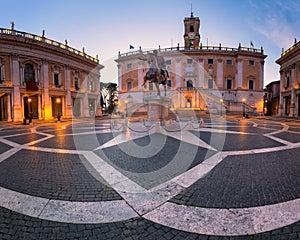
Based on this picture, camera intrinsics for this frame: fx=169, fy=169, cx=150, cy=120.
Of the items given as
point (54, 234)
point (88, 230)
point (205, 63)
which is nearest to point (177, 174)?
point (88, 230)

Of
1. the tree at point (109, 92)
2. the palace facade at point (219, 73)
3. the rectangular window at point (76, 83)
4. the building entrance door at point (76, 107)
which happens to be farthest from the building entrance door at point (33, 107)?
the tree at point (109, 92)

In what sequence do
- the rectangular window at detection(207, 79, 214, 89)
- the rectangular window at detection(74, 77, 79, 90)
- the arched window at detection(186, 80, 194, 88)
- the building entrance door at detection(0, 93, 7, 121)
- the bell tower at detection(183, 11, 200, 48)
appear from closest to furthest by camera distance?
the building entrance door at detection(0, 93, 7, 121), the rectangular window at detection(74, 77, 79, 90), the rectangular window at detection(207, 79, 214, 89), the arched window at detection(186, 80, 194, 88), the bell tower at detection(183, 11, 200, 48)

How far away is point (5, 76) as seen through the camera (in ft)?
77.8

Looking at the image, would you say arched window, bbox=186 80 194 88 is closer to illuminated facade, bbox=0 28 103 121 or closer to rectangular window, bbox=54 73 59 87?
illuminated facade, bbox=0 28 103 121

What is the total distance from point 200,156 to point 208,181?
2104 mm

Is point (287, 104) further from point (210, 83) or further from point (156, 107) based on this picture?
point (156, 107)

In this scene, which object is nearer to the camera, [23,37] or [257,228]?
[257,228]

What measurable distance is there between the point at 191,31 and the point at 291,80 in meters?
32.4

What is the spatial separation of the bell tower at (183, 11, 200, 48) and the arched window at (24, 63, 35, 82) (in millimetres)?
42059

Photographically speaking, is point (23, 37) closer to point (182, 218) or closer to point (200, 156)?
point (200, 156)

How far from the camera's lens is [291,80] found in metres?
32.0

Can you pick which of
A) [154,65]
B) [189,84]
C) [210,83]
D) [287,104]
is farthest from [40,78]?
[287,104]

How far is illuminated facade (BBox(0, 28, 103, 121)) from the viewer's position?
78.0 feet

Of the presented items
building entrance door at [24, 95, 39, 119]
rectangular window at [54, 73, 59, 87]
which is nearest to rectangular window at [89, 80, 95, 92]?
rectangular window at [54, 73, 59, 87]
